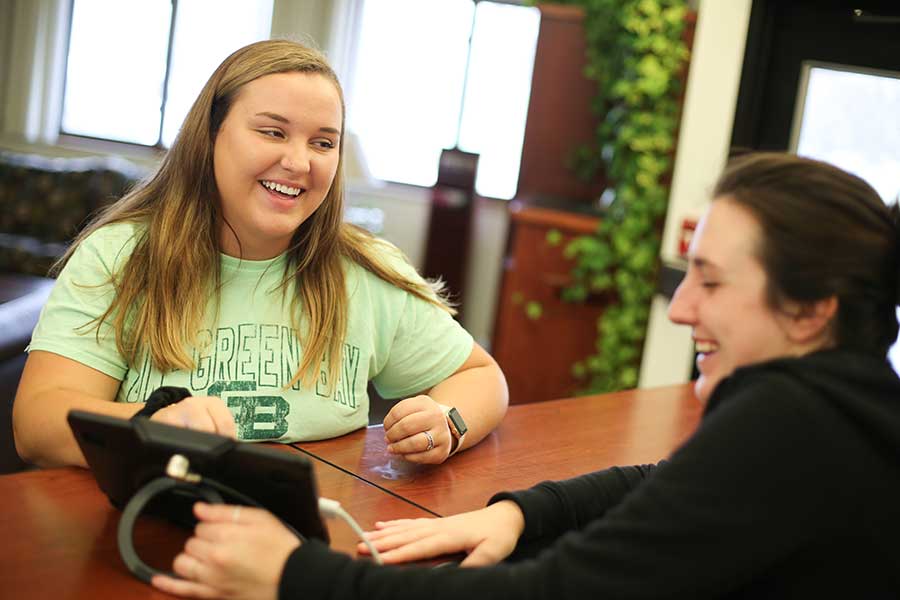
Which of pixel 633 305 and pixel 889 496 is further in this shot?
pixel 633 305

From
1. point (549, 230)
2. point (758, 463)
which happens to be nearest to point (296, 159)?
point (758, 463)

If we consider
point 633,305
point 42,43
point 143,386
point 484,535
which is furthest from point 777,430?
point 42,43

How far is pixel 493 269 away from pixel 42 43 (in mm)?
3640

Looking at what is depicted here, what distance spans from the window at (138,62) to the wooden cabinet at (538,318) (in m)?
3.47

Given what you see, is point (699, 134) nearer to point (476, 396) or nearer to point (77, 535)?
point (476, 396)

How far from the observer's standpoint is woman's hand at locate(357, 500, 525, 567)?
1177 millimetres

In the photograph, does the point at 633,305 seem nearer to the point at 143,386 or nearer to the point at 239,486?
the point at 143,386

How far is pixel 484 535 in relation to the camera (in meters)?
1.21

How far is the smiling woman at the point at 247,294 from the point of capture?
1.51 metres

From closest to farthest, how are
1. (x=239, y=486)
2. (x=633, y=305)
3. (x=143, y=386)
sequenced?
(x=239, y=486) → (x=143, y=386) → (x=633, y=305)

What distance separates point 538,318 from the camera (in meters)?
4.36

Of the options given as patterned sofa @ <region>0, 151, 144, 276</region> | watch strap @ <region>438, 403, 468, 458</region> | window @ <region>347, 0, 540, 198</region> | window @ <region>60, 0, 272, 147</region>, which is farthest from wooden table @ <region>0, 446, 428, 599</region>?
window @ <region>60, 0, 272, 147</region>

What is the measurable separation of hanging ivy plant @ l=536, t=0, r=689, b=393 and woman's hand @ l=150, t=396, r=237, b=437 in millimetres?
3097

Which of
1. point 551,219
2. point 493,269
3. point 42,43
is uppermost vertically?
point 42,43
